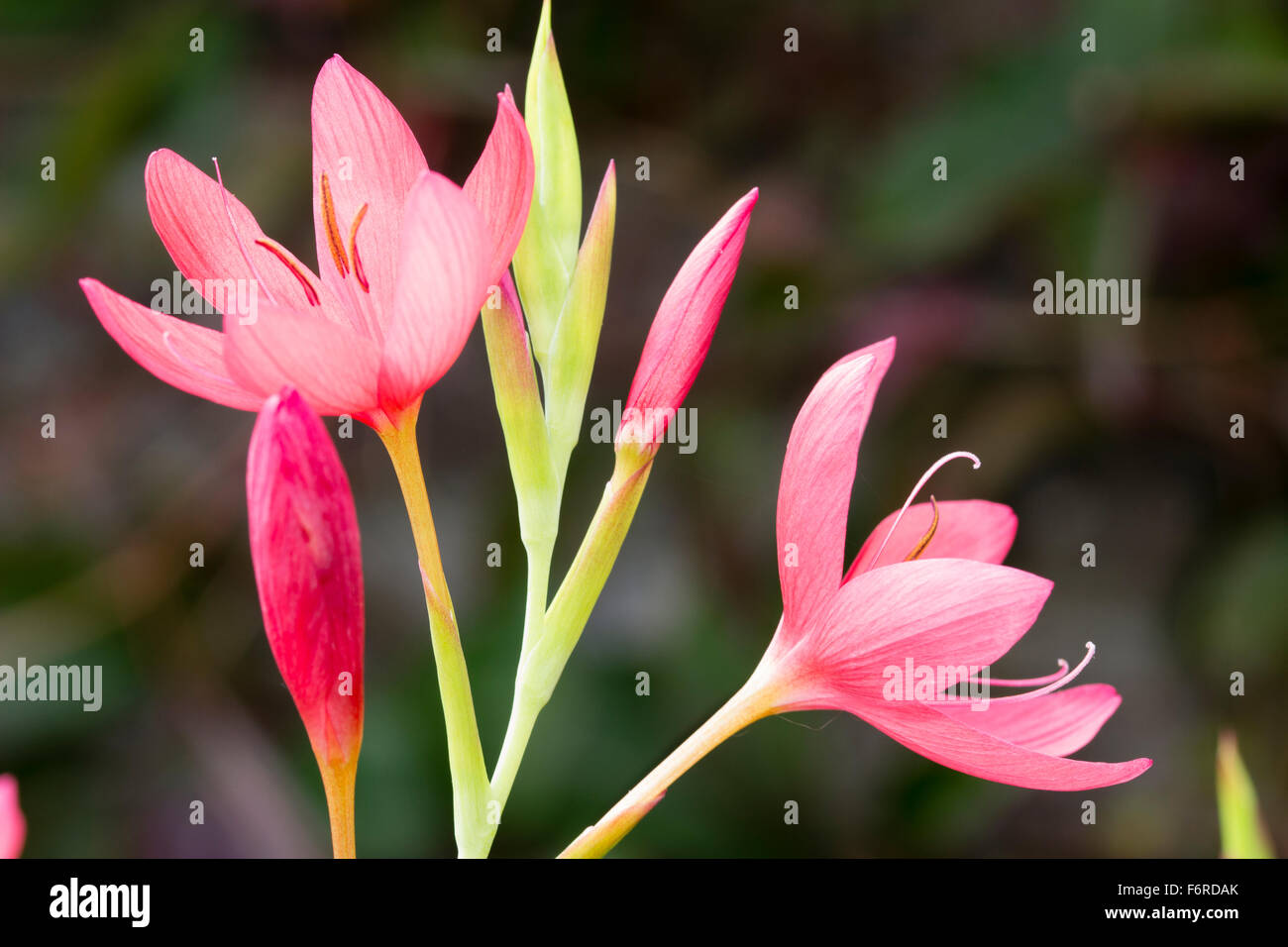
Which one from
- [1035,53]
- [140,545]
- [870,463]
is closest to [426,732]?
[140,545]

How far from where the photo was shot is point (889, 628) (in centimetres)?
41

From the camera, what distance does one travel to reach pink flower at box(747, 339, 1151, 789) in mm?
402

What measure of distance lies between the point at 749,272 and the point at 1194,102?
57 cm

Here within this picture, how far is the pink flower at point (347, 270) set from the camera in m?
0.36

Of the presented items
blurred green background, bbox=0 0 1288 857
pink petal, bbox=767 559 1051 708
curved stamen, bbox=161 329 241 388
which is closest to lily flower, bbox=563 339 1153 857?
pink petal, bbox=767 559 1051 708

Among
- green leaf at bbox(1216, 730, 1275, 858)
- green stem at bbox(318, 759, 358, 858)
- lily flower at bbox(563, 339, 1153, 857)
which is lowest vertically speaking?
green leaf at bbox(1216, 730, 1275, 858)

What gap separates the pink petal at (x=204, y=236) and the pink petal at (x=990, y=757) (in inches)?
11.2

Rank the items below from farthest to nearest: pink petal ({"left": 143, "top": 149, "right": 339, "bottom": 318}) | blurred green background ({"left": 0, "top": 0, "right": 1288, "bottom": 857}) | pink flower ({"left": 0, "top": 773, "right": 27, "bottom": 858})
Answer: blurred green background ({"left": 0, "top": 0, "right": 1288, "bottom": 857})
pink petal ({"left": 143, "top": 149, "right": 339, "bottom": 318})
pink flower ({"left": 0, "top": 773, "right": 27, "bottom": 858})

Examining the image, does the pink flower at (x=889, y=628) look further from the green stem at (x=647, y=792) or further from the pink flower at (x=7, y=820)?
the pink flower at (x=7, y=820)

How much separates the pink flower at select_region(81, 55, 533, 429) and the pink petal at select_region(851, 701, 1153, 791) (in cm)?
22

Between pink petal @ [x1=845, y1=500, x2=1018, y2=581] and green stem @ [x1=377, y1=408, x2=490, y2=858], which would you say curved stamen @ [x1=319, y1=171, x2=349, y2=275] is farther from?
pink petal @ [x1=845, y1=500, x2=1018, y2=581]

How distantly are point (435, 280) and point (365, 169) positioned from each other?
12 centimetres

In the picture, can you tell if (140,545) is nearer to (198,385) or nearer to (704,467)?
(704,467)

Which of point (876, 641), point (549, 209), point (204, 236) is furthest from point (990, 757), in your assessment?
point (204, 236)
